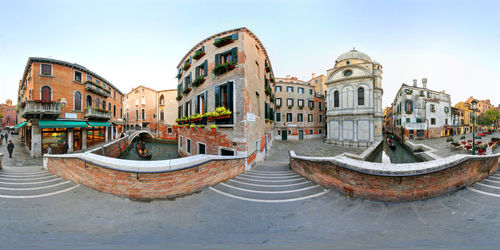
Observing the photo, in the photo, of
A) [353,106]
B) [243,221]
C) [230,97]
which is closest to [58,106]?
[230,97]

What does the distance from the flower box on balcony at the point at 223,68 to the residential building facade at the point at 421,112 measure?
114 ft

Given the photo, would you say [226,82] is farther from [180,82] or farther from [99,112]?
[99,112]

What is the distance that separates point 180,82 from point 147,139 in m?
24.1

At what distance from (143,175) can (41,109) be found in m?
15.6

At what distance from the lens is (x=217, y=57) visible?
Answer: 440 inches

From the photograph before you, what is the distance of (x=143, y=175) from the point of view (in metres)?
4.96

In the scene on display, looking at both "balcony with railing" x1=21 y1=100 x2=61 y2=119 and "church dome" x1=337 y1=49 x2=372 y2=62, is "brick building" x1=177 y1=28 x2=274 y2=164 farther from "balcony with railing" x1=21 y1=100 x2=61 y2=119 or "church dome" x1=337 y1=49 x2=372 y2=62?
"church dome" x1=337 y1=49 x2=372 y2=62

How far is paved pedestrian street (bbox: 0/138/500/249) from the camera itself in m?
3.38

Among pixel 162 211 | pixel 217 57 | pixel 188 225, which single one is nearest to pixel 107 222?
pixel 162 211

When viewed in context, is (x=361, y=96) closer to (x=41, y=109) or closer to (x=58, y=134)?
(x=41, y=109)

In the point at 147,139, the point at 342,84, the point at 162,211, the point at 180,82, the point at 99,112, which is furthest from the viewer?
the point at 147,139

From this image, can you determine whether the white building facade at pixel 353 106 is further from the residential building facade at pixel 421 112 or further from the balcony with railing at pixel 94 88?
the balcony with railing at pixel 94 88

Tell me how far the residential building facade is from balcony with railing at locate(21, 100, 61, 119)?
46432 mm

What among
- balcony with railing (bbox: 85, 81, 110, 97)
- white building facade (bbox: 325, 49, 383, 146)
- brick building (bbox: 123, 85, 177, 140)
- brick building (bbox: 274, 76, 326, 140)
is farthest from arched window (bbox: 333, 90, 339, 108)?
balcony with railing (bbox: 85, 81, 110, 97)
